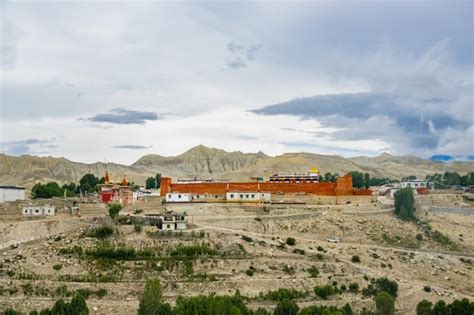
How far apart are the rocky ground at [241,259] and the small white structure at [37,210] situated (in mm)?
1851

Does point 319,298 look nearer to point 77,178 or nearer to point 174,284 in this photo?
point 174,284

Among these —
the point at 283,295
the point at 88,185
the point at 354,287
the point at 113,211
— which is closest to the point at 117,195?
the point at 113,211

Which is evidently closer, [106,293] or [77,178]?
[106,293]

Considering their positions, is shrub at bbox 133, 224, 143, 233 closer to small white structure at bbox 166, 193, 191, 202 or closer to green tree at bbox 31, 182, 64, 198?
small white structure at bbox 166, 193, 191, 202

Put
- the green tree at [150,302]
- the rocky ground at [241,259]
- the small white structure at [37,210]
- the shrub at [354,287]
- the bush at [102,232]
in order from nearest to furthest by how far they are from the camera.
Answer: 1. the green tree at [150,302]
2. the rocky ground at [241,259]
3. the shrub at [354,287]
4. the bush at [102,232]
5. the small white structure at [37,210]

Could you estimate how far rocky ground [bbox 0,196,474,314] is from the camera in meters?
48.8

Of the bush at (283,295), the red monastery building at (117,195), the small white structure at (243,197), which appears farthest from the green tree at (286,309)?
the red monastery building at (117,195)

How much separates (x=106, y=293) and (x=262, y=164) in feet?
373

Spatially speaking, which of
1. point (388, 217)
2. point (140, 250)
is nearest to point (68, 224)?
point (140, 250)

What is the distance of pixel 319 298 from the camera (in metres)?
49.2

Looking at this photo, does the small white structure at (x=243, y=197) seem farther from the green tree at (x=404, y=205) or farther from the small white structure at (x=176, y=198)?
the green tree at (x=404, y=205)

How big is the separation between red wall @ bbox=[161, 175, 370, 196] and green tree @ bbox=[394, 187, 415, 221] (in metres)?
4.20

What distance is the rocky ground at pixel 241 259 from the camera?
48812mm

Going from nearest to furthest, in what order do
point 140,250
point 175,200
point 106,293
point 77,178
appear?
1. point 106,293
2. point 140,250
3. point 175,200
4. point 77,178
